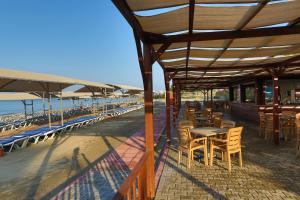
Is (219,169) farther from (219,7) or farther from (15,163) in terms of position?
(15,163)

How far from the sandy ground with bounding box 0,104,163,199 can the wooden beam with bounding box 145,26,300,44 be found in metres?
3.55

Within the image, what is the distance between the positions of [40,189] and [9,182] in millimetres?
1051

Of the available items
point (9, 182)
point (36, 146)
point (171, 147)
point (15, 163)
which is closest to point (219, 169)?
point (171, 147)

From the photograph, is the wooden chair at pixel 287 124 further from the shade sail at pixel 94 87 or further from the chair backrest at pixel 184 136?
the shade sail at pixel 94 87

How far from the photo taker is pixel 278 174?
5.04m

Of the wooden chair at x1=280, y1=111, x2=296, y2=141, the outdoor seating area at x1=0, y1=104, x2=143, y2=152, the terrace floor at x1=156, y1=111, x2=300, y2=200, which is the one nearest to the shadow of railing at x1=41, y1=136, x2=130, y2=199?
the terrace floor at x1=156, y1=111, x2=300, y2=200

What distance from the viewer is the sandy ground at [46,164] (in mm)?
5152

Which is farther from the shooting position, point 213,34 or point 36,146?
point 36,146

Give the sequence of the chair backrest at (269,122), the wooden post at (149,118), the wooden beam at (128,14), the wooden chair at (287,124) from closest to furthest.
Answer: the wooden beam at (128,14), the wooden post at (149,118), the chair backrest at (269,122), the wooden chair at (287,124)

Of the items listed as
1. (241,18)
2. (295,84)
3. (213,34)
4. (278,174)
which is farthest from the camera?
(295,84)

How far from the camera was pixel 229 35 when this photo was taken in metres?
3.86

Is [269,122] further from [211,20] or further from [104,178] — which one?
[211,20]

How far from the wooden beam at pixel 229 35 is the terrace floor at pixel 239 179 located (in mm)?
2501

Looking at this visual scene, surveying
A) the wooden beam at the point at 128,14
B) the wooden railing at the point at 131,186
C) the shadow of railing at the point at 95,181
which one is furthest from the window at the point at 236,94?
the wooden railing at the point at 131,186
